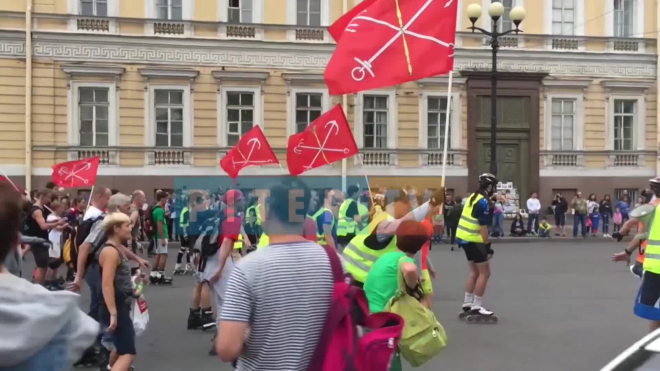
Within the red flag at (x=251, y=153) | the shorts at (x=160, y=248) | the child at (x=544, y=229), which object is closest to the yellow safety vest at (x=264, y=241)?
the shorts at (x=160, y=248)

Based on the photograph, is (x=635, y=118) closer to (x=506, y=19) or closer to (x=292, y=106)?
(x=506, y=19)

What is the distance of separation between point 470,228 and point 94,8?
67.9ft

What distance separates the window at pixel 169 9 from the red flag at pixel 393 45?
64.6ft

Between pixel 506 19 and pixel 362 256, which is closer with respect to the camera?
pixel 362 256

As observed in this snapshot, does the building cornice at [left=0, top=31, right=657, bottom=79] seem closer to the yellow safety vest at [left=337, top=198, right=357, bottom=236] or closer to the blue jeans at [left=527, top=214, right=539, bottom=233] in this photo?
the blue jeans at [left=527, top=214, right=539, bottom=233]

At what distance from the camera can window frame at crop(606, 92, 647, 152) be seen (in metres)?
30.2

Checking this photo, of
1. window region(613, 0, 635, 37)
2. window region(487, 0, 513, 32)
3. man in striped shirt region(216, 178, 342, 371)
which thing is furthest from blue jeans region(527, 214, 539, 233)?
man in striped shirt region(216, 178, 342, 371)

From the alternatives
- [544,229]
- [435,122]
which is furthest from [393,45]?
[435,122]

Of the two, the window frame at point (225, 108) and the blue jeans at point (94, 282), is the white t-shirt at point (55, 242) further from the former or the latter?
the window frame at point (225, 108)

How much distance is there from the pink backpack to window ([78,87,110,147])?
956 inches

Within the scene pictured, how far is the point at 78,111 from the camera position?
86.8 ft

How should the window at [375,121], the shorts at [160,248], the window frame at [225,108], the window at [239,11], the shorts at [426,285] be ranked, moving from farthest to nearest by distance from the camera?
1. the window at [375,121]
2. the window at [239,11]
3. the window frame at [225,108]
4. the shorts at [160,248]
5. the shorts at [426,285]

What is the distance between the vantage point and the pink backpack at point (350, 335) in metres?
3.45

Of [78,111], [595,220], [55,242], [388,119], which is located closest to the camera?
[55,242]
